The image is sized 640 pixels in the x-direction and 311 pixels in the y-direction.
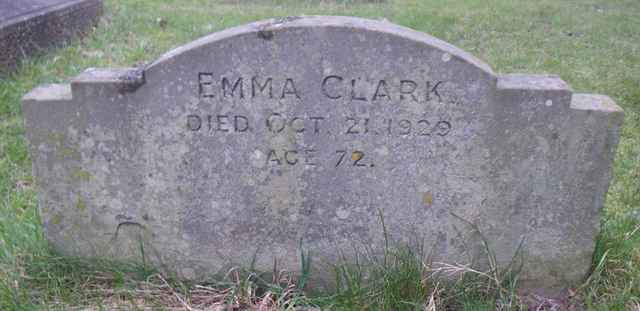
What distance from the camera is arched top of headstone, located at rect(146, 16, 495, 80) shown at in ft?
7.70

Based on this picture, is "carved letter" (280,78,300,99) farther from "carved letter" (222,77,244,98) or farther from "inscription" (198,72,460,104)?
"carved letter" (222,77,244,98)

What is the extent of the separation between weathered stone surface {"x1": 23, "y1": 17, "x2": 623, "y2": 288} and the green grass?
0.13m

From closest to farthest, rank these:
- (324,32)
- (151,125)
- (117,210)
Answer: (324,32), (151,125), (117,210)

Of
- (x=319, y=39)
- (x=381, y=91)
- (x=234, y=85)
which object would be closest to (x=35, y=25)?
(x=234, y=85)

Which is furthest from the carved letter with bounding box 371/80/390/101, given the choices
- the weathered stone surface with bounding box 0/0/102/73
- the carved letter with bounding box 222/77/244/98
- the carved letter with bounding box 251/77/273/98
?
the weathered stone surface with bounding box 0/0/102/73

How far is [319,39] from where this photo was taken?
2363mm

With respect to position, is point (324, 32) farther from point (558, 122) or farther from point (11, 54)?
point (11, 54)

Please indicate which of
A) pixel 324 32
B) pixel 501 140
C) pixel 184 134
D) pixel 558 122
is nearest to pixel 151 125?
pixel 184 134

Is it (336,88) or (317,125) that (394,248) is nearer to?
(317,125)

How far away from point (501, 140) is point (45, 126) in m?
1.94

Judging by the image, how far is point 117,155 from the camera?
8.50ft

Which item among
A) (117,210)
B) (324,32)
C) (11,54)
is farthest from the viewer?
(11,54)

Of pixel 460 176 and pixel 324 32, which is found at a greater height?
pixel 324 32

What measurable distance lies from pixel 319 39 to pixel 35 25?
4.72 metres
